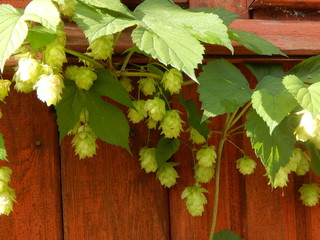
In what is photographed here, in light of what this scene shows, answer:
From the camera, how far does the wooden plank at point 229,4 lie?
53.0 inches

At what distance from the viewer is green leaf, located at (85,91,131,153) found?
44.8 inches

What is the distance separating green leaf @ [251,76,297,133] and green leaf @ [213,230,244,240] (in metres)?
0.44

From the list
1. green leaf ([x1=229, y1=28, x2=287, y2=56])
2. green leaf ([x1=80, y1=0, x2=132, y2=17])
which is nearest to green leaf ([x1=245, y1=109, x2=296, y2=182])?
green leaf ([x1=229, y1=28, x2=287, y2=56])

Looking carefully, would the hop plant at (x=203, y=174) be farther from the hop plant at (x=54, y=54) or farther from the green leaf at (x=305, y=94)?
the hop plant at (x=54, y=54)

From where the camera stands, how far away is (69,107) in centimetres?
112

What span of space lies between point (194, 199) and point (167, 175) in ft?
0.31

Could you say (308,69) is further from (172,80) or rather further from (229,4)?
(172,80)

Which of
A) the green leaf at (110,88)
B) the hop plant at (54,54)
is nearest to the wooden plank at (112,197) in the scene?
the green leaf at (110,88)

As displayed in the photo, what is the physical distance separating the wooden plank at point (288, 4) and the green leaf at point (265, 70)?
17cm

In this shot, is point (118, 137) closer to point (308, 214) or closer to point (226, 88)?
point (226, 88)

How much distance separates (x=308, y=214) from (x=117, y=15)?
2.92 ft

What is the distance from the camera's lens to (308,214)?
1.51 meters

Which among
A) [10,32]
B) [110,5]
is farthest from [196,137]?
[10,32]

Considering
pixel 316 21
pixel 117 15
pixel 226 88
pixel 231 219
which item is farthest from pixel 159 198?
pixel 316 21
